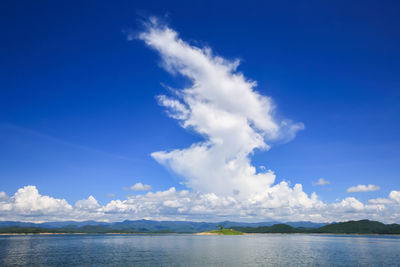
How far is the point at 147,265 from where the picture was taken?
82375 millimetres

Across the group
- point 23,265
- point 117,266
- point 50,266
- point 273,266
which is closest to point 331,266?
point 273,266

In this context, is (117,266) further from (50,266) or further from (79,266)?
(50,266)

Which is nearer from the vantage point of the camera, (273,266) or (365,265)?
(273,266)

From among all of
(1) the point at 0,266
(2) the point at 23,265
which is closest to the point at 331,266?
(2) the point at 23,265

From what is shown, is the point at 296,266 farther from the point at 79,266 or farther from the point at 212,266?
the point at 79,266

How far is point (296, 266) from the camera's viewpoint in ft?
271

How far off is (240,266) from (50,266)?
187 feet

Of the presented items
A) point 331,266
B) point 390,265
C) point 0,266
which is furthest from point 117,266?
point 390,265

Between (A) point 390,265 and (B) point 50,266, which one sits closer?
(B) point 50,266

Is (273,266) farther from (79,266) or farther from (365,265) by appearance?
(79,266)

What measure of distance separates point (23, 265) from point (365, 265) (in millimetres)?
107222

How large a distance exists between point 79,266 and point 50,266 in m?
8.37

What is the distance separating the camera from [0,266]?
78438mm

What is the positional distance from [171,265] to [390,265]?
71.4 meters
